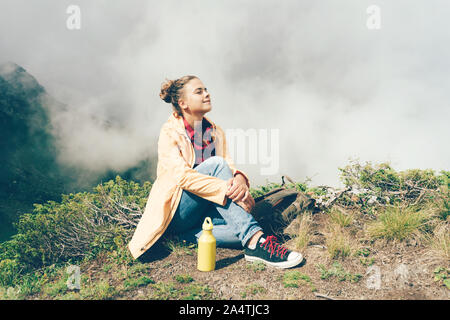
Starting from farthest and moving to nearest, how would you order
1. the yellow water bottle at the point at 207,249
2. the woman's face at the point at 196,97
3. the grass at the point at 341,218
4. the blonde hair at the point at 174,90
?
1. the grass at the point at 341,218
2. the blonde hair at the point at 174,90
3. the woman's face at the point at 196,97
4. the yellow water bottle at the point at 207,249

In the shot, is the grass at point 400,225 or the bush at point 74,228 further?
the bush at point 74,228

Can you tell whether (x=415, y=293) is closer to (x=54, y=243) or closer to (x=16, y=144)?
(x=54, y=243)

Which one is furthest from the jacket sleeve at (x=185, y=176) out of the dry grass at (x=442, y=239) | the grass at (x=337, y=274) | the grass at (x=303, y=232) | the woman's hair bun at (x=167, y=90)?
the dry grass at (x=442, y=239)

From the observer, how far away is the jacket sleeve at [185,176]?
12.5 feet

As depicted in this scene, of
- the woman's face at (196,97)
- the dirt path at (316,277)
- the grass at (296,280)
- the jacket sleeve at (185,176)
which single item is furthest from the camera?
the woman's face at (196,97)

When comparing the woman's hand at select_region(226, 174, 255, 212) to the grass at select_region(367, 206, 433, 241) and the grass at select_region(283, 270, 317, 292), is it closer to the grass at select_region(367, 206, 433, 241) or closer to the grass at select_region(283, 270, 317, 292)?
the grass at select_region(283, 270, 317, 292)

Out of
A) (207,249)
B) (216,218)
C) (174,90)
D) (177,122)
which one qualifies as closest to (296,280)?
(207,249)

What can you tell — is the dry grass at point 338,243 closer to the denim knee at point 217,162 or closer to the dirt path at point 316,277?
the dirt path at point 316,277

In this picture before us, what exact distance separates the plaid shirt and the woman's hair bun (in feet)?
1.32

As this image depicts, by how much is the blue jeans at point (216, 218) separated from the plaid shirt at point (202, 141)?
0.27m

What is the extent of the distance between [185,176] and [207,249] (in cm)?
85

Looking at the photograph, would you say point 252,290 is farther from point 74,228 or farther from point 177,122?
point 74,228

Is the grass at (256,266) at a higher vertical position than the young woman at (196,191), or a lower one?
lower

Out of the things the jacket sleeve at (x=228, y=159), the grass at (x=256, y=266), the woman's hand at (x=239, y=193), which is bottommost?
the grass at (x=256, y=266)
